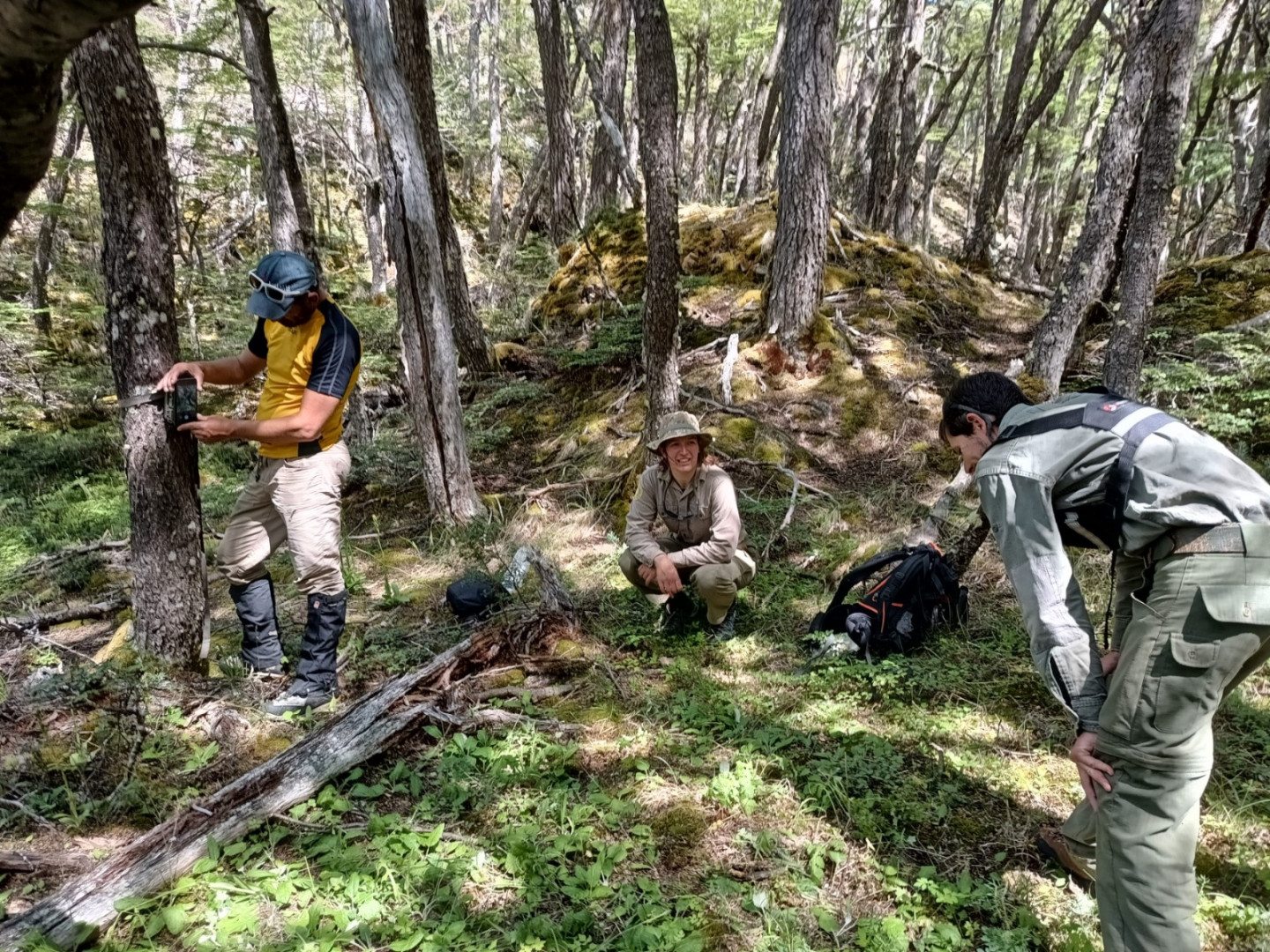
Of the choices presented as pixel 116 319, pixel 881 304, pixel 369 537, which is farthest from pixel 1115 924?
pixel 881 304

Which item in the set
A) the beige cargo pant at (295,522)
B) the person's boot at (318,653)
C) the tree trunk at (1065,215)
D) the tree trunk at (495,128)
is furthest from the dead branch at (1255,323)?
the tree trunk at (495,128)

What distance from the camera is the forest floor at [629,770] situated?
2.34 m

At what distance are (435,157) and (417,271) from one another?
335 centimetres

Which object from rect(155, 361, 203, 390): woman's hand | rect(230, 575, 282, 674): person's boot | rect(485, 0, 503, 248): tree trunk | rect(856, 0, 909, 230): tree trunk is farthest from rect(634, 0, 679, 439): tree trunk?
rect(485, 0, 503, 248): tree trunk

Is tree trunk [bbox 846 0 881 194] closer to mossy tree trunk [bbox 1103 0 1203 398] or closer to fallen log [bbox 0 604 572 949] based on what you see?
mossy tree trunk [bbox 1103 0 1203 398]

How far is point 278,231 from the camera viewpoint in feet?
23.7

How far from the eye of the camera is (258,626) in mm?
3760

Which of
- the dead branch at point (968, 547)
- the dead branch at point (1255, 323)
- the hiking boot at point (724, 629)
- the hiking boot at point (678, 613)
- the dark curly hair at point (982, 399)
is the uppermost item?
the dark curly hair at point (982, 399)

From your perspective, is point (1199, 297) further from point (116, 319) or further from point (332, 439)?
point (116, 319)

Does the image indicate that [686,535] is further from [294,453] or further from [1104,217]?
[1104,217]

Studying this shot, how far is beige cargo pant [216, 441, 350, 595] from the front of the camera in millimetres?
3486

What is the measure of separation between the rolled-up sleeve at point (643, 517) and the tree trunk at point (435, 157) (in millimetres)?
2729

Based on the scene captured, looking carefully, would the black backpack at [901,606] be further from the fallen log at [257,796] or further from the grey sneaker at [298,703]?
the grey sneaker at [298,703]

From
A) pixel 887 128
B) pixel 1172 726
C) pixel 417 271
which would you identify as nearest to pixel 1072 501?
pixel 1172 726
